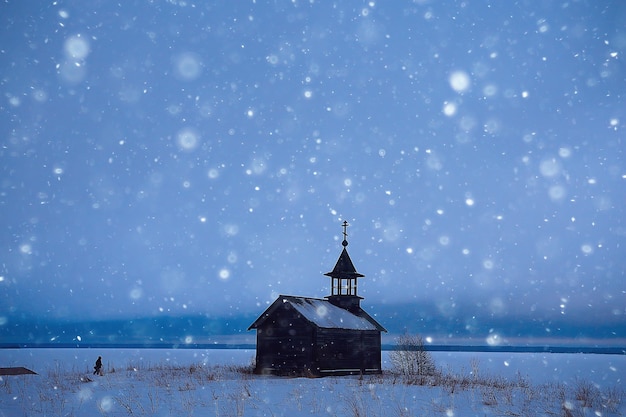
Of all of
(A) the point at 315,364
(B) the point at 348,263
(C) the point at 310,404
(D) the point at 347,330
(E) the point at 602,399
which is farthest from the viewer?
(B) the point at 348,263

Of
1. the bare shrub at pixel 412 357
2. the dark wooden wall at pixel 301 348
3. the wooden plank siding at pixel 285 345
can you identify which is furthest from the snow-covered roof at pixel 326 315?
the bare shrub at pixel 412 357

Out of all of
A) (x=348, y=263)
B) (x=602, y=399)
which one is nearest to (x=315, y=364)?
(x=348, y=263)

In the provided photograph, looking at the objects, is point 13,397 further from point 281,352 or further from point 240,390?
point 281,352

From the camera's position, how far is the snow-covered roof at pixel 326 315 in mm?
30734

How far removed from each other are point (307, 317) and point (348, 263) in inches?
286

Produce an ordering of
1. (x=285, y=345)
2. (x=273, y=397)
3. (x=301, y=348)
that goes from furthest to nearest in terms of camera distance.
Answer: (x=285, y=345), (x=301, y=348), (x=273, y=397)

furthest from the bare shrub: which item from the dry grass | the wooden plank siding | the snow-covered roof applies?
the dry grass

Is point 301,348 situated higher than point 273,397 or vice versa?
point 301,348

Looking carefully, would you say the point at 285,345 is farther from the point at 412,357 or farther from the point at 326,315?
the point at 412,357

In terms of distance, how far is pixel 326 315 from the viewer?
32469mm

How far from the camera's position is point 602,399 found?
19.7 meters

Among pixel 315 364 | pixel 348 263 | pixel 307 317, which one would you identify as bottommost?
pixel 315 364

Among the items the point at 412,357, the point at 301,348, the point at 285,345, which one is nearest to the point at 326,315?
the point at 301,348

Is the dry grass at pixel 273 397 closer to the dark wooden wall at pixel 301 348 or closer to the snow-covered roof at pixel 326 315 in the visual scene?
the dark wooden wall at pixel 301 348
